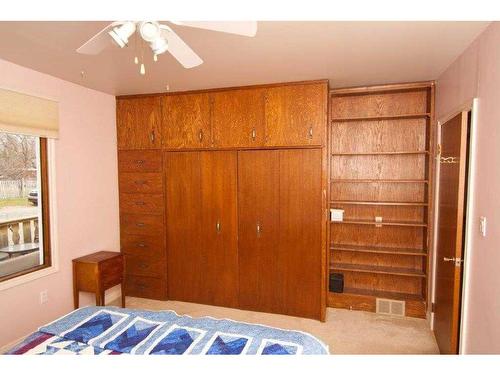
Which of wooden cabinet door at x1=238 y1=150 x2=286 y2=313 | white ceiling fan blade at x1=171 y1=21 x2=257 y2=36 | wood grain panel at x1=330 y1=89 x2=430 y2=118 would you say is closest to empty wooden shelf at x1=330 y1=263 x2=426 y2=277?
wooden cabinet door at x1=238 y1=150 x2=286 y2=313

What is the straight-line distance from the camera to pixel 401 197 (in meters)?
3.22

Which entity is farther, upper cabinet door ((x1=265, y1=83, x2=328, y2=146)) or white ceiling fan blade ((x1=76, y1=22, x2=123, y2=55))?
upper cabinet door ((x1=265, y1=83, x2=328, y2=146))

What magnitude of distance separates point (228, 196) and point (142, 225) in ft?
3.71

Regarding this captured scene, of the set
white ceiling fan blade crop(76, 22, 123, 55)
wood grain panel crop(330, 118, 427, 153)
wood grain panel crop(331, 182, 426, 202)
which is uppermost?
white ceiling fan blade crop(76, 22, 123, 55)

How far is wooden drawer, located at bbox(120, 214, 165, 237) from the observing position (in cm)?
342

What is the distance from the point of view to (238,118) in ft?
10.2

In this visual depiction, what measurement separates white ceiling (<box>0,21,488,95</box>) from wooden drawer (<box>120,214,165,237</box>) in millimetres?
1454

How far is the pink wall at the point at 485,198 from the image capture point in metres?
1.55

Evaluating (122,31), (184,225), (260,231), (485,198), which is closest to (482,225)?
(485,198)

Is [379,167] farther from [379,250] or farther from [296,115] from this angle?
[296,115]

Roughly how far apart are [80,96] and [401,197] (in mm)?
3529

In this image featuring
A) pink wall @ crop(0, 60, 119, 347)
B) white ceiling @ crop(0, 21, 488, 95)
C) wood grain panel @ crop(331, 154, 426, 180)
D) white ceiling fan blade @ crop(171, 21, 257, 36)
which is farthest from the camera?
wood grain panel @ crop(331, 154, 426, 180)

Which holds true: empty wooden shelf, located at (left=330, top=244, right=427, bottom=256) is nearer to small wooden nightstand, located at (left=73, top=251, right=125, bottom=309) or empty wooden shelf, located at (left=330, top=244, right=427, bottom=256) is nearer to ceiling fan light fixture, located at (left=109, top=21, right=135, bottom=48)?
small wooden nightstand, located at (left=73, top=251, right=125, bottom=309)

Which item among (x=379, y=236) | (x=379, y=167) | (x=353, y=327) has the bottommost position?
(x=353, y=327)
